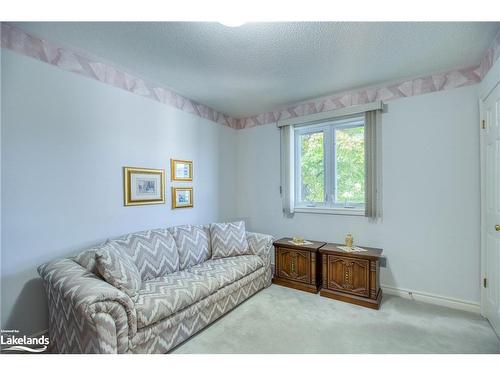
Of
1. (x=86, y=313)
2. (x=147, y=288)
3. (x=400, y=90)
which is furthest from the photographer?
(x=400, y=90)

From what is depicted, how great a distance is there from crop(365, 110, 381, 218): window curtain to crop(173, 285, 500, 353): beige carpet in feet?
3.48

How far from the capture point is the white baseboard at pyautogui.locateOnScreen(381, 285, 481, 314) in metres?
2.39

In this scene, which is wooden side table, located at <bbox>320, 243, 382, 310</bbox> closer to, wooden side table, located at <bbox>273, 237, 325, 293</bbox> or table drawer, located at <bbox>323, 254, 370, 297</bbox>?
table drawer, located at <bbox>323, 254, 370, 297</bbox>

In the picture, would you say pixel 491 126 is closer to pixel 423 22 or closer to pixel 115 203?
pixel 423 22

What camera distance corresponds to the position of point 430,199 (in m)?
2.60

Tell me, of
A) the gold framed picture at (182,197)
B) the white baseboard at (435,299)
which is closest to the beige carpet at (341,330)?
the white baseboard at (435,299)

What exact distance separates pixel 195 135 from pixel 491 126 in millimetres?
3181

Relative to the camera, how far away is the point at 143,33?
187cm

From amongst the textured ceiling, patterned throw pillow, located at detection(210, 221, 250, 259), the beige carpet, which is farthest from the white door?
patterned throw pillow, located at detection(210, 221, 250, 259)

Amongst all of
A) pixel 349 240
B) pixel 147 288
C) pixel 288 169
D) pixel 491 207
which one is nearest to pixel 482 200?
pixel 491 207

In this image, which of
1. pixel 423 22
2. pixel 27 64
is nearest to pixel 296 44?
pixel 423 22

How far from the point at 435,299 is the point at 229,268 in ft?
7.36

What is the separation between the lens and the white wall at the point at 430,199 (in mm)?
2416

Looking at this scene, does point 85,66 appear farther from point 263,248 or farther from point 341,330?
point 341,330
